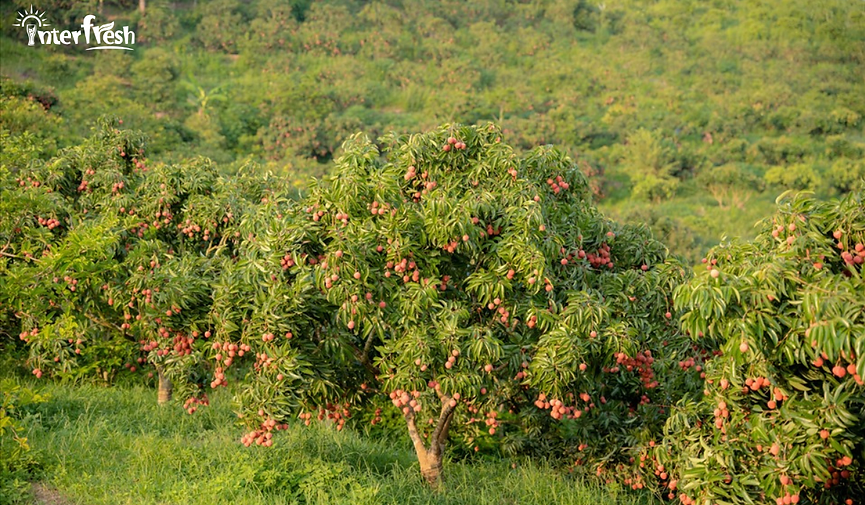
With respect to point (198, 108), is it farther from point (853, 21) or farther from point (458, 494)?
point (853, 21)

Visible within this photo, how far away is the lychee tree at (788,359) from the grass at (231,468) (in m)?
2.35

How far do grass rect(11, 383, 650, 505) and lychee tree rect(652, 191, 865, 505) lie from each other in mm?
2348

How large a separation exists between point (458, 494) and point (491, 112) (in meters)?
25.7

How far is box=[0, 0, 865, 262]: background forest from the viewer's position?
84.5 ft

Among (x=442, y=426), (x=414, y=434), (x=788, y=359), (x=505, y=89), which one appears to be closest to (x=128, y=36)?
(x=505, y=89)

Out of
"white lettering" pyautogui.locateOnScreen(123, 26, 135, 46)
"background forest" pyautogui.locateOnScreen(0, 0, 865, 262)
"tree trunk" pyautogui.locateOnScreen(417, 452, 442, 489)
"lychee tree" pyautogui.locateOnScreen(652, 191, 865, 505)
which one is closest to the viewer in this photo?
"lychee tree" pyautogui.locateOnScreen(652, 191, 865, 505)

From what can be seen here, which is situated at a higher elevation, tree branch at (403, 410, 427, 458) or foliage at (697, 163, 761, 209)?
tree branch at (403, 410, 427, 458)

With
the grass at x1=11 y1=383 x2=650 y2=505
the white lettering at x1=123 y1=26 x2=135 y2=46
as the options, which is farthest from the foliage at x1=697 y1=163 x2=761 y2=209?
the white lettering at x1=123 y1=26 x2=135 y2=46

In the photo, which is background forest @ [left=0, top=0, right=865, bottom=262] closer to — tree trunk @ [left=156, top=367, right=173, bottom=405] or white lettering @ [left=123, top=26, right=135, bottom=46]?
white lettering @ [left=123, top=26, right=135, bottom=46]

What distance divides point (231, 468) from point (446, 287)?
8.90 feet

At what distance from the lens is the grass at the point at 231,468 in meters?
6.94

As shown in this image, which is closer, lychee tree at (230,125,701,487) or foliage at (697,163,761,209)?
lychee tree at (230,125,701,487)

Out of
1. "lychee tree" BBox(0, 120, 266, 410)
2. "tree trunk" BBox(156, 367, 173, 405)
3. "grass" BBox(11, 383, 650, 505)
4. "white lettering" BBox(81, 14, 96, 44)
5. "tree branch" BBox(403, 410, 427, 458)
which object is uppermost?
"white lettering" BBox(81, 14, 96, 44)

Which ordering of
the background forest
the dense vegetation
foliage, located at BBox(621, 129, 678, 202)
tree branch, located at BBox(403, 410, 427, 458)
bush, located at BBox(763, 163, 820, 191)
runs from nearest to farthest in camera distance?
the dense vegetation → tree branch, located at BBox(403, 410, 427, 458) → the background forest → foliage, located at BBox(621, 129, 678, 202) → bush, located at BBox(763, 163, 820, 191)
